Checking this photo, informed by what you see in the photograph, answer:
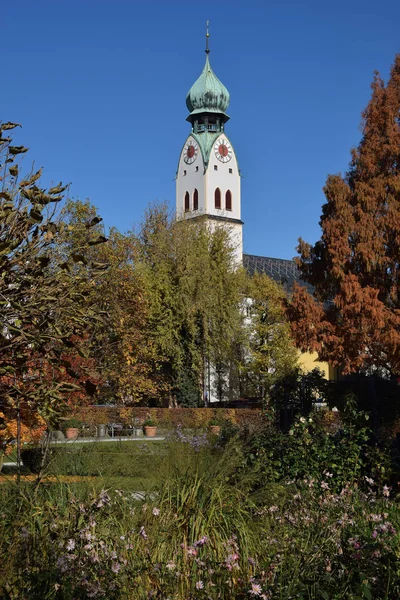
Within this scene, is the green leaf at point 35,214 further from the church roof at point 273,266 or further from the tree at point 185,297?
the church roof at point 273,266

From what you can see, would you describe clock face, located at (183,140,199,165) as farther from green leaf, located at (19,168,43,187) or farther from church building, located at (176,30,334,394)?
green leaf, located at (19,168,43,187)

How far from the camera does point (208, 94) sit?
59.5m

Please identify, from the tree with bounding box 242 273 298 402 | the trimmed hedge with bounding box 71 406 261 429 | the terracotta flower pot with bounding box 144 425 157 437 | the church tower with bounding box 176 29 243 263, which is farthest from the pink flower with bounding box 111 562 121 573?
the church tower with bounding box 176 29 243 263

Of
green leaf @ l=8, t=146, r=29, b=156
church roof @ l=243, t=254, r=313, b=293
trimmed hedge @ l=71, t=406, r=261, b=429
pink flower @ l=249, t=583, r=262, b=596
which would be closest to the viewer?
pink flower @ l=249, t=583, r=262, b=596

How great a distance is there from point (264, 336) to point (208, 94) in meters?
28.2

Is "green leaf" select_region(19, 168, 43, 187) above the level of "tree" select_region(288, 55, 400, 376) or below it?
below

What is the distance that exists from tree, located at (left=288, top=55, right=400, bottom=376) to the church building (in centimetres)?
4149

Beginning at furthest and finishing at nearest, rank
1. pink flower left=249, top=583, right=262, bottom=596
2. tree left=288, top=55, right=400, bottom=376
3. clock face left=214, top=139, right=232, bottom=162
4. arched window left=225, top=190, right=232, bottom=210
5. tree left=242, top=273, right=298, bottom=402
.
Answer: clock face left=214, top=139, right=232, bottom=162 < arched window left=225, top=190, right=232, bottom=210 < tree left=242, top=273, right=298, bottom=402 < tree left=288, top=55, right=400, bottom=376 < pink flower left=249, top=583, right=262, bottom=596

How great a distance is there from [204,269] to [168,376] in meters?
5.40

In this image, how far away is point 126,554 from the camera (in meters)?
4.34

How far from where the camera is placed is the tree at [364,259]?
15.1 m

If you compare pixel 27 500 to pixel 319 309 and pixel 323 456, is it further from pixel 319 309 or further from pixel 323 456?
pixel 319 309

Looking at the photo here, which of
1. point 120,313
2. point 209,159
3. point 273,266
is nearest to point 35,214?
point 120,313

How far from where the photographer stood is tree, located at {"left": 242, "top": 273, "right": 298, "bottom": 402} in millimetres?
37594
